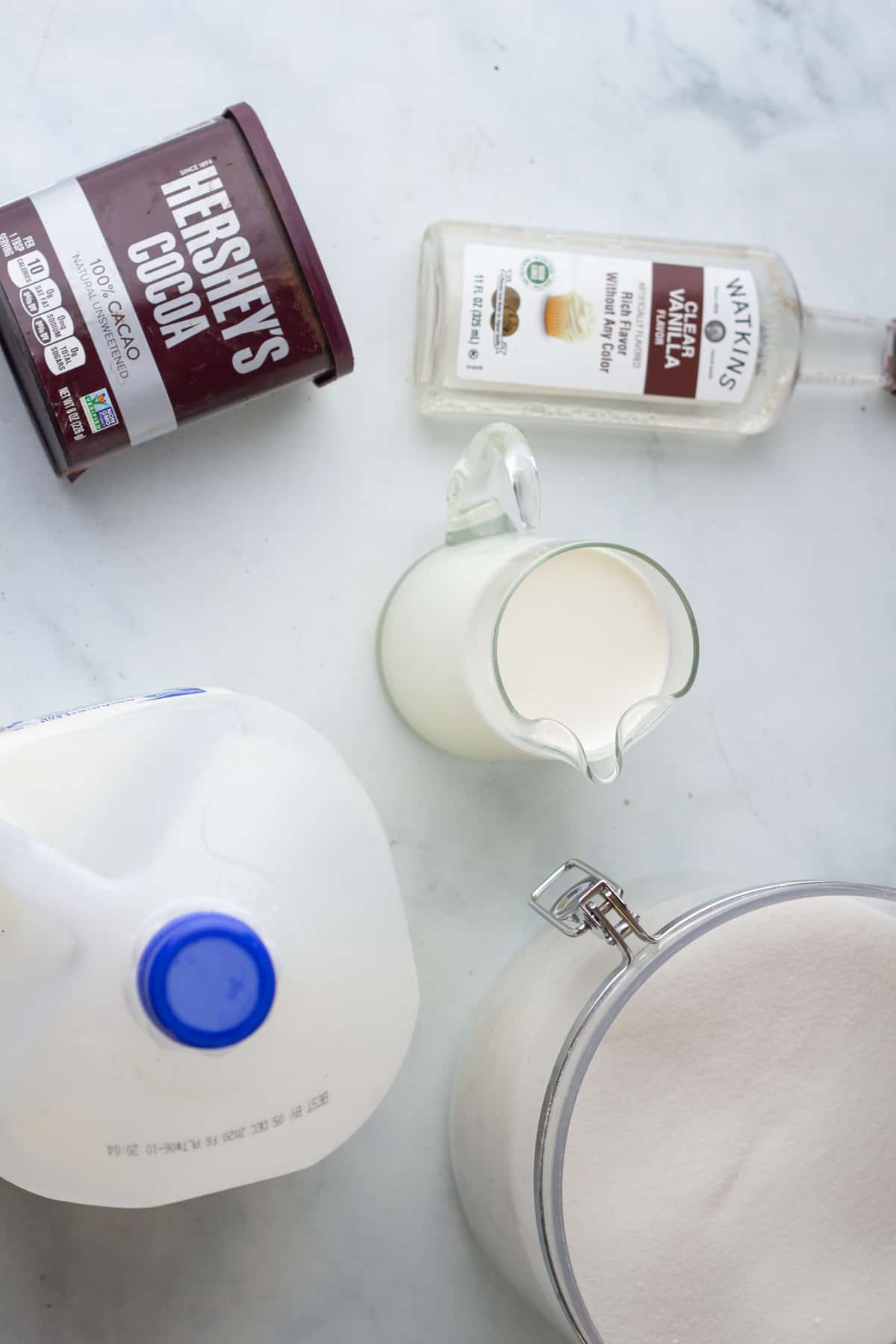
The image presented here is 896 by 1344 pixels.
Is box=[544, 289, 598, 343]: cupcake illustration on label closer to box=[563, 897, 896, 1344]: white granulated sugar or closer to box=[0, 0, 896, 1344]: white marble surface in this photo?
box=[0, 0, 896, 1344]: white marble surface

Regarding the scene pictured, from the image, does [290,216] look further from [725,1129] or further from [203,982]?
[725,1129]

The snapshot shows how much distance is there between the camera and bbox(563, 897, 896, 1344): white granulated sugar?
20.6 inches

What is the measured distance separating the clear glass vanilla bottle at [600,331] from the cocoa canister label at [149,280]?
0.11 metres

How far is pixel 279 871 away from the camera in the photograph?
482 millimetres

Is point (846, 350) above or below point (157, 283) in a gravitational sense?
below

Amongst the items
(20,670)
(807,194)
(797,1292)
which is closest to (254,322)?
(20,670)

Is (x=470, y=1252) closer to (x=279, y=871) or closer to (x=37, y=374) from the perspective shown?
(x=279, y=871)

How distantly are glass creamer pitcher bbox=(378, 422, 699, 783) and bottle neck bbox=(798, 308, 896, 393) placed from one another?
0.24 meters

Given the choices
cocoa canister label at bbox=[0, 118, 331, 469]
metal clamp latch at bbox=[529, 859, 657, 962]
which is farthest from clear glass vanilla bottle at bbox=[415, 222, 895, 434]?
metal clamp latch at bbox=[529, 859, 657, 962]

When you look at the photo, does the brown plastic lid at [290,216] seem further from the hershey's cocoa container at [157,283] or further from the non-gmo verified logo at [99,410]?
the non-gmo verified logo at [99,410]

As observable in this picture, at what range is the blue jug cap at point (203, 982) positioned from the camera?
1.34ft

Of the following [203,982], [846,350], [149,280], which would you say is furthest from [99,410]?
[846,350]

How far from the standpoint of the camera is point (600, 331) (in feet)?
2.22

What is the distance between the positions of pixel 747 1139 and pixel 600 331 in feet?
1.46
